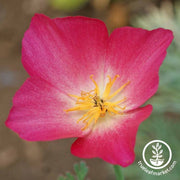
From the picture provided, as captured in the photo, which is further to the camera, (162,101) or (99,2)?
(99,2)

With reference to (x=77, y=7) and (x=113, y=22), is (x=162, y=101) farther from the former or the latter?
(x=77, y=7)

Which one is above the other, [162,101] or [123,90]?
[123,90]

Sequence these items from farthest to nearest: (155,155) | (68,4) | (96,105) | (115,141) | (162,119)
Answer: (68,4)
(162,119)
(155,155)
(96,105)
(115,141)

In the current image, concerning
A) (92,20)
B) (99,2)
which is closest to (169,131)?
(92,20)

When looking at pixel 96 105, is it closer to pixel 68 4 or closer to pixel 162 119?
pixel 162 119

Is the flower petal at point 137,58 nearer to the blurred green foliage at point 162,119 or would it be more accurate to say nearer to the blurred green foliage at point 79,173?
the blurred green foliage at point 79,173

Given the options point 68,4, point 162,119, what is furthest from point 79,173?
point 68,4
